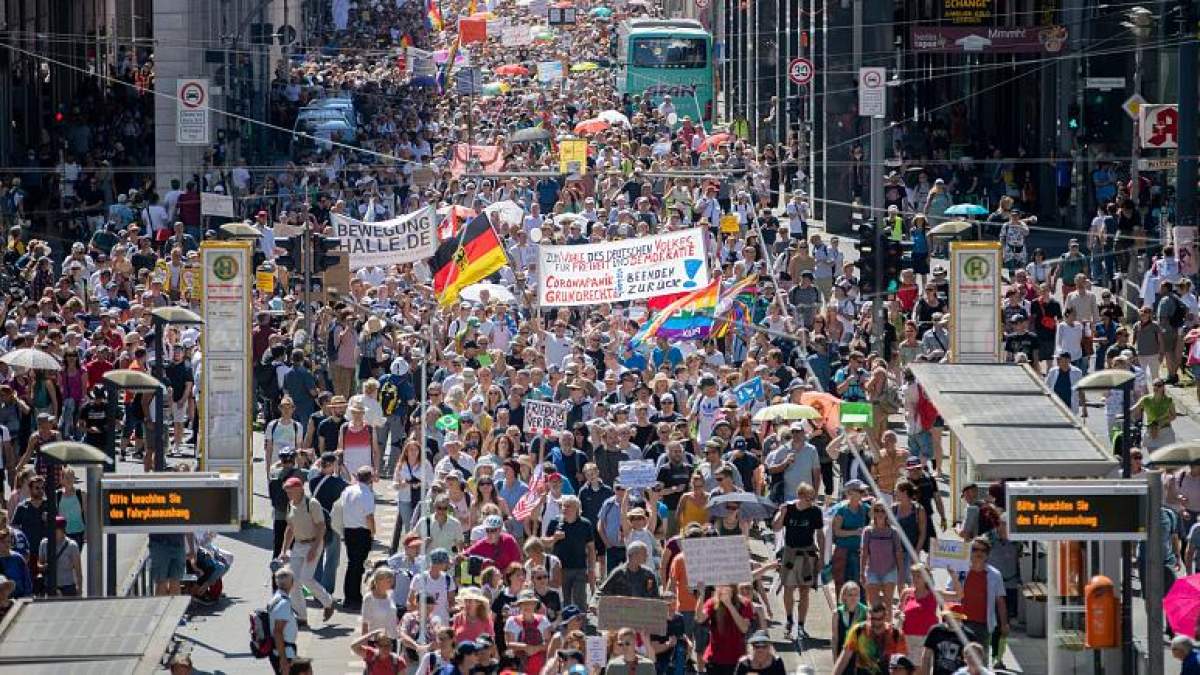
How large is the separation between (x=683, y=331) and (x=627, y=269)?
1151 millimetres

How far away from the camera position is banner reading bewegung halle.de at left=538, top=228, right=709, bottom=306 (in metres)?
31.2

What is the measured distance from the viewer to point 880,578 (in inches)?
830

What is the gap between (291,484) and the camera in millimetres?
22719

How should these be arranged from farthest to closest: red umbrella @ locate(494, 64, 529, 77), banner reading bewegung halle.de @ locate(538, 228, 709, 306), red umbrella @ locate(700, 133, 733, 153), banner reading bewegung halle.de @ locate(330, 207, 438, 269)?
1. red umbrella @ locate(494, 64, 529, 77)
2. red umbrella @ locate(700, 133, 733, 153)
3. banner reading bewegung halle.de @ locate(330, 207, 438, 269)
4. banner reading bewegung halle.de @ locate(538, 228, 709, 306)

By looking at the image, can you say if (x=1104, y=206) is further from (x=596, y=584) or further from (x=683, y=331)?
(x=596, y=584)

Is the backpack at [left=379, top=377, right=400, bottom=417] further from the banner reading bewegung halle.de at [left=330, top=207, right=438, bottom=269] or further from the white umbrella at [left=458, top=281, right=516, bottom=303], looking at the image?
the banner reading bewegung halle.de at [left=330, top=207, right=438, bottom=269]

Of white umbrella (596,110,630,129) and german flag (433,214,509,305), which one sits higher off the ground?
white umbrella (596,110,630,129)

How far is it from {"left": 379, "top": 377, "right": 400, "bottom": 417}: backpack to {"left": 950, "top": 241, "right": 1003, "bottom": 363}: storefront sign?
577cm

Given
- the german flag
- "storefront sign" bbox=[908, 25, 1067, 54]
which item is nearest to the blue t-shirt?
the german flag

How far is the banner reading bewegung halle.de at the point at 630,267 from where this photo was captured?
103 ft

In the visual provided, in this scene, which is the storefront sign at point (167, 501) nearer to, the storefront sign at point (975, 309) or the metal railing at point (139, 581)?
the metal railing at point (139, 581)

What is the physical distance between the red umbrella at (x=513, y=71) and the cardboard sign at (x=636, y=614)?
7001 centimetres

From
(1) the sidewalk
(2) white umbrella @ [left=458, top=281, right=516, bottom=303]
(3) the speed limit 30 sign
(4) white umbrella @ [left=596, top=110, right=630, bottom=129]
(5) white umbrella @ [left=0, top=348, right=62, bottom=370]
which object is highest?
Result: (3) the speed limit 30 sign

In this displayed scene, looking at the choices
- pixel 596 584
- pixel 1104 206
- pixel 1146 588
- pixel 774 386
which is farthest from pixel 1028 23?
pixel 1146 588
